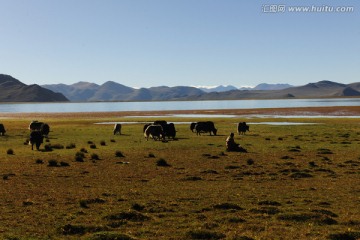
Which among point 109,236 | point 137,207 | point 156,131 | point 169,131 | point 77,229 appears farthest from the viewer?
point 169,131

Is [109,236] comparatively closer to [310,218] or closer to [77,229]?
[77,229]

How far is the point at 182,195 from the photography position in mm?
17984

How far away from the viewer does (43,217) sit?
47.2 feet

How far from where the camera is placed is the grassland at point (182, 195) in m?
12.8

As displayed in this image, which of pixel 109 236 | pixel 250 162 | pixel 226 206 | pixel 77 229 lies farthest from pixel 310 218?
pixel 250 162

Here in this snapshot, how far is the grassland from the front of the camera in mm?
12820

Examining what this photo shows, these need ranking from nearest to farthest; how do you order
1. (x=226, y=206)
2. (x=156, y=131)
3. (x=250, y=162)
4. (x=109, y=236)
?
(x=109, y=236) → (x=226, y=206) → (x=250, y=162) → (x=156, y=131)

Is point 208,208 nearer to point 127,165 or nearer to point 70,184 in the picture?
point 70,184

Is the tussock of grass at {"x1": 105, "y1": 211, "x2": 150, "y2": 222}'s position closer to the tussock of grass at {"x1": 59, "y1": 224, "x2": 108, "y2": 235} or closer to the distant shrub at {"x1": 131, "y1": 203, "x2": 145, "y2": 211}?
the distant shrub at {"x1": 131, "y1": 203, "x2": 145, "y2": 211}

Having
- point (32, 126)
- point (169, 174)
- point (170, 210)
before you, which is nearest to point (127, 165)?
point (169, 174)

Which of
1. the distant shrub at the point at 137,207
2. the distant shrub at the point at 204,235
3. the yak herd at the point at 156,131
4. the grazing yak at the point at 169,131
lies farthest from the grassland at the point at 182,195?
the grazing yak at the point at 169,131

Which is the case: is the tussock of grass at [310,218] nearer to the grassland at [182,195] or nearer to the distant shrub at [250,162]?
the grassland at [182,195]

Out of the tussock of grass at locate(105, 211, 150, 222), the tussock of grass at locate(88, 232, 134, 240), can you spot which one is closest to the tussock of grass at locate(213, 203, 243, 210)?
the tussock of grass at locate(105, 211, 150, 222)

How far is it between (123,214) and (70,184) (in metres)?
7.04
